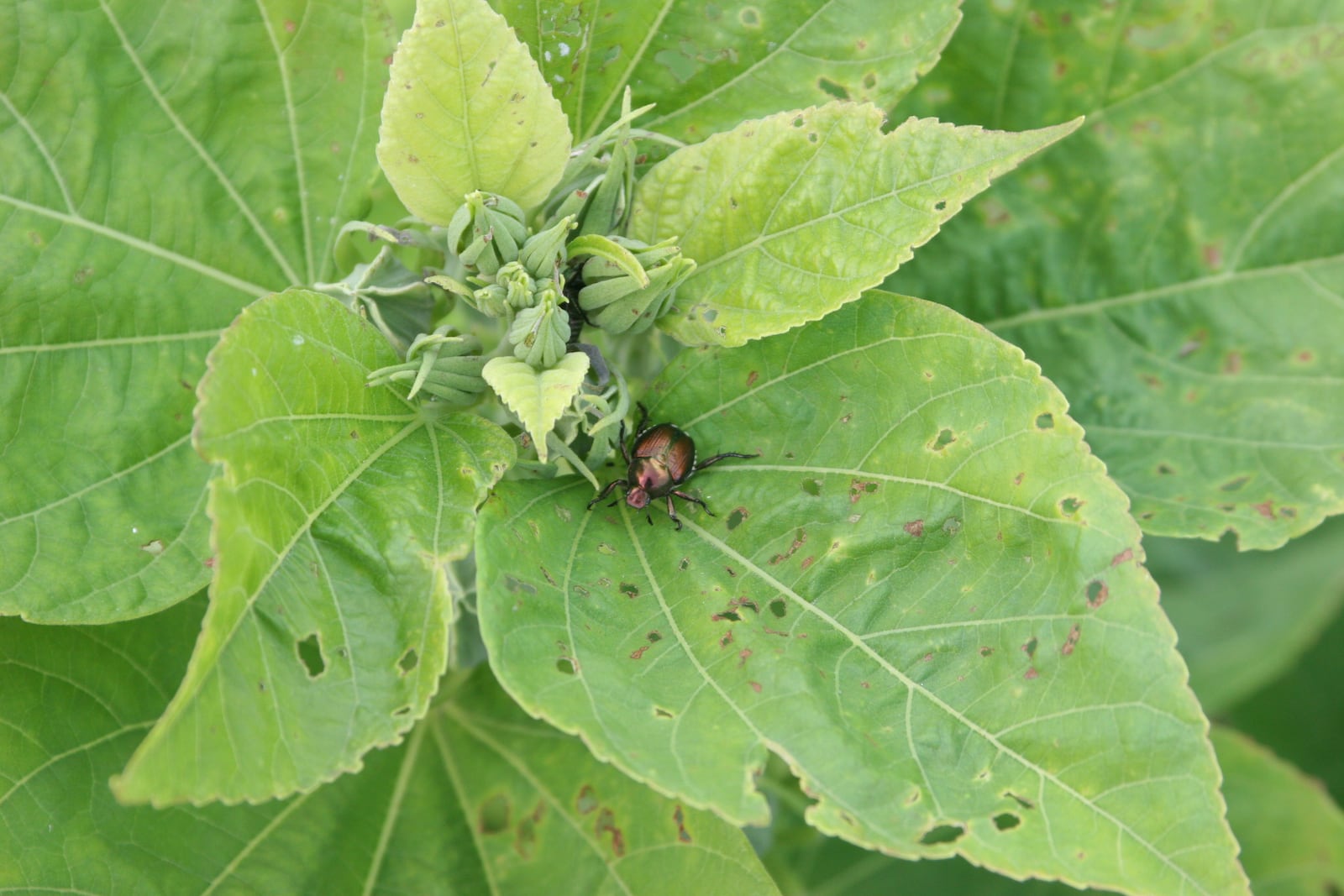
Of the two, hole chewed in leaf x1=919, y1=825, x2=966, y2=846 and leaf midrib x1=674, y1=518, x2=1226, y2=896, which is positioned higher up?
leaf midrib x1=674, y1=518, x2=1226, y2=896

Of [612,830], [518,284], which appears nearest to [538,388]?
[518,284]

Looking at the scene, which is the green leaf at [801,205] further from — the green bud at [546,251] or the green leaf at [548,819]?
the green leaf at [548,819]

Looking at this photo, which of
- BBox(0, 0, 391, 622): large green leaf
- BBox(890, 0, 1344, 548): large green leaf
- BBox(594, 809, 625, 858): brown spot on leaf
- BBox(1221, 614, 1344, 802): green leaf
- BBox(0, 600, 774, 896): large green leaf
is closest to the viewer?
BBox(0, 0, 391, 622): large green leaf

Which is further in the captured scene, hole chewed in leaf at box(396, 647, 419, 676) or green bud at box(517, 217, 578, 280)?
green bud at box(517, 217, 578, 280)

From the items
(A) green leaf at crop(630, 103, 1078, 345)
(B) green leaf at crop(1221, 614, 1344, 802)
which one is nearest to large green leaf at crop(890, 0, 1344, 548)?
(A) green leaf at crop(630, 103, 1078, 345)

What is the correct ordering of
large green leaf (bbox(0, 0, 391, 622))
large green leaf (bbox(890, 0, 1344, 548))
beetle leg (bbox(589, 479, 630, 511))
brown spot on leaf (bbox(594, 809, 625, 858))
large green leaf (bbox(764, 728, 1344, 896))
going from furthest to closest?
large green leaf (bbox(764, 728, 1344, 896)), large green leaf (bbox(890, 0, 1344, 548)), brown spot on leaf (bbox(594, 809, 625, 858)), beetle leg (bbox(589, 479, 630, 511)), large green leaf (bbox(0, 0, 391, 622))

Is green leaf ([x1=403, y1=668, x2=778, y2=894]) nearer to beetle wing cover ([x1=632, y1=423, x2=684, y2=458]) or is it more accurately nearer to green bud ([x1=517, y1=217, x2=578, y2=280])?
beetle wing cover ([x1=632, y1=423, x2=684, y2=458])
